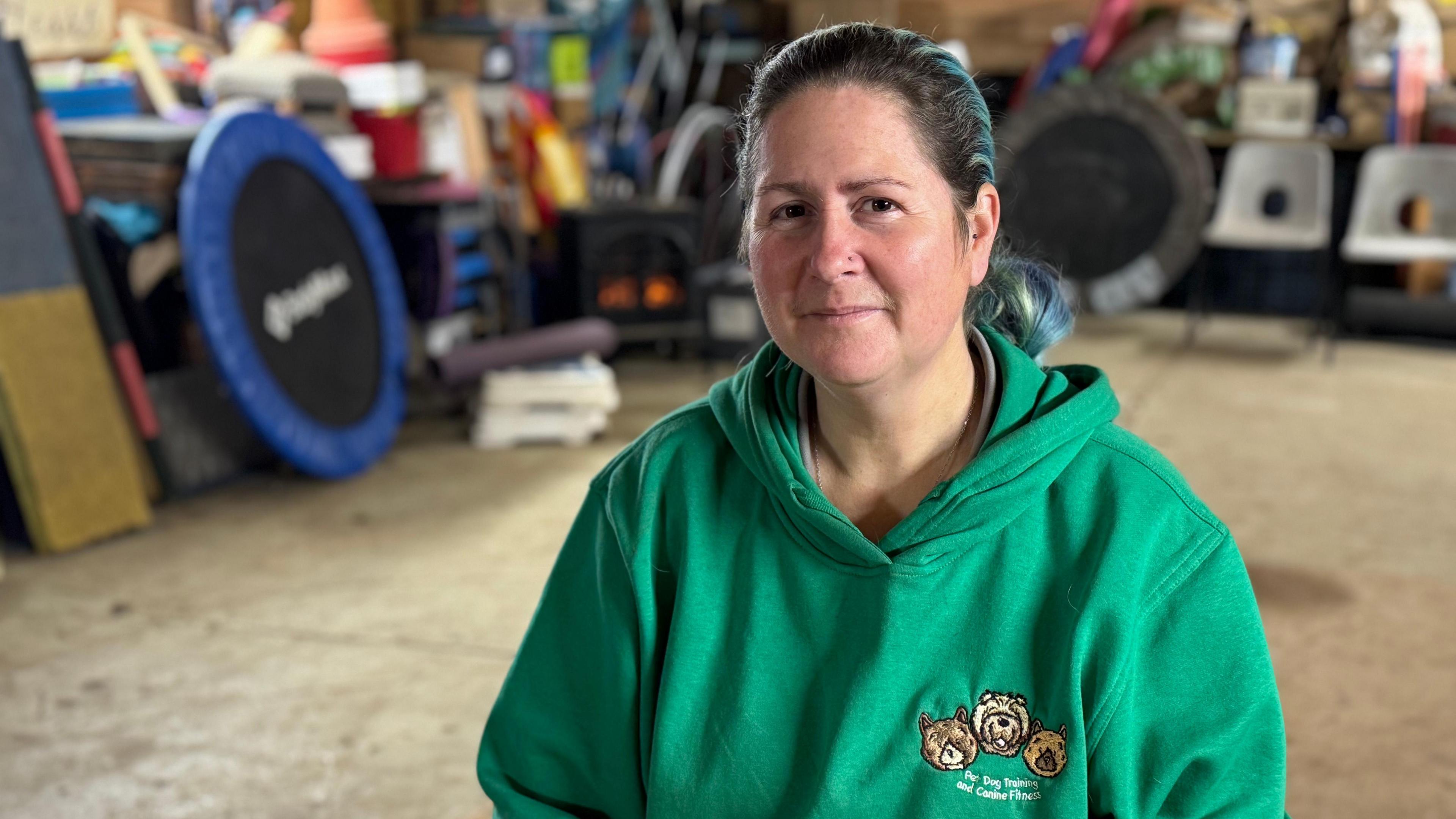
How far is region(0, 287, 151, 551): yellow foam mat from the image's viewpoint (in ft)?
11.1

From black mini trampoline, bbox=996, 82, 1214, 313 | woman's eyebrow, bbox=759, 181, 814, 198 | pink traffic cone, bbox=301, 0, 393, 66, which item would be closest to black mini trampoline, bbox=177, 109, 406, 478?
pink traffic cone, bbox=301, 0, 393, 66

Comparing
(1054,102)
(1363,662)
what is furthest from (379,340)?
(1054,102)

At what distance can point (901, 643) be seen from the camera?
1.21 metres

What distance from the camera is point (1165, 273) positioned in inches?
263

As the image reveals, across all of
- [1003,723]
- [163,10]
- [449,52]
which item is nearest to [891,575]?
[1003,723]

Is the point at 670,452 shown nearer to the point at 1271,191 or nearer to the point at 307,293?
the point at 307,293

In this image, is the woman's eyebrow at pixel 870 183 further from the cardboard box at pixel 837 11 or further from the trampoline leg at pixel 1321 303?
the cardboard box at pixel 837 11

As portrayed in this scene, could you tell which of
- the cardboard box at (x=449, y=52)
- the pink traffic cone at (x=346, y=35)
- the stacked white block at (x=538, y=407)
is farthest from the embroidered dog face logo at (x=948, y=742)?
the cardboard box at (x=449, y=52)

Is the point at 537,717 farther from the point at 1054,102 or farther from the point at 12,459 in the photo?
the point at 1054,102

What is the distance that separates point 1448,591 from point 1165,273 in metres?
3.67

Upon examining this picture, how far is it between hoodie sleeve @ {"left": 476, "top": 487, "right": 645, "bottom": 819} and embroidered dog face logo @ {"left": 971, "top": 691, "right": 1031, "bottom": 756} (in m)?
0.35

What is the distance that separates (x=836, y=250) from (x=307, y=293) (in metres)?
3.33

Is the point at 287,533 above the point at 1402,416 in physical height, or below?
above

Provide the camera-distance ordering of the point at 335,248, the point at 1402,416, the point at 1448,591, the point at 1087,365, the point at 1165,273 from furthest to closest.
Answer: the point at 1165,273, the point at 1402,416, the point at 335,248, the point at 1448,591, the point at 1087,365
